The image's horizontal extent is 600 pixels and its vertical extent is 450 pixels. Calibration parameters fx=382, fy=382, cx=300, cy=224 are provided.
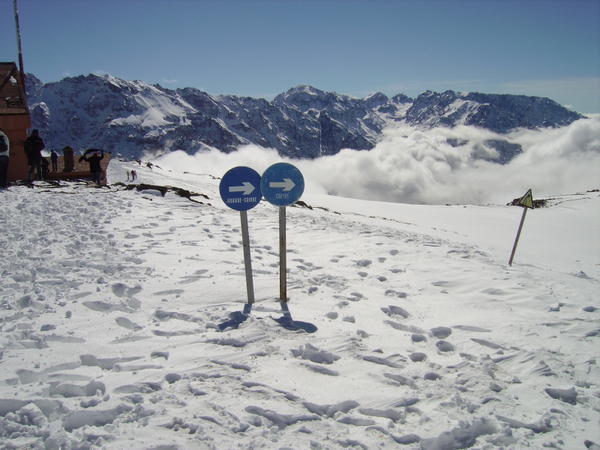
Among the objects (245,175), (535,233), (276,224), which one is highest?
(245,175)

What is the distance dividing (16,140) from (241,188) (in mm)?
20338

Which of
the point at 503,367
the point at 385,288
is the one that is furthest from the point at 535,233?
the point at 503,367

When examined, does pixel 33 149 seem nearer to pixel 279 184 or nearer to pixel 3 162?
pixel 3 162

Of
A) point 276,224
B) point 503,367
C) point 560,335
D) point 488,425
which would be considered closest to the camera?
point 488,425

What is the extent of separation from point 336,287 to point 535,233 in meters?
20.9

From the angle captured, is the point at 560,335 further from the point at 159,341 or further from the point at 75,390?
the point at 75,390

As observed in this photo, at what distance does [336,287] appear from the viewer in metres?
7.64

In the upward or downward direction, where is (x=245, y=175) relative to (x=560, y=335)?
upward

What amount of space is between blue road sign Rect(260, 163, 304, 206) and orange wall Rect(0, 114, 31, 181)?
65.8 ft

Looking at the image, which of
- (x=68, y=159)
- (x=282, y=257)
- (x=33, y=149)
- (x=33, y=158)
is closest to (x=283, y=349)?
(x=282, y=257)

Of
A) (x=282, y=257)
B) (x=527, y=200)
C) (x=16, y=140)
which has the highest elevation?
(x=16, y=140)

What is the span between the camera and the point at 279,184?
20.9 ft

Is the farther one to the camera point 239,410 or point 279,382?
point 279,382

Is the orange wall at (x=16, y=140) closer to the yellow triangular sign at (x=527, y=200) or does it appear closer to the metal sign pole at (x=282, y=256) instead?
the metal sign pole at (x=282, y=256)
